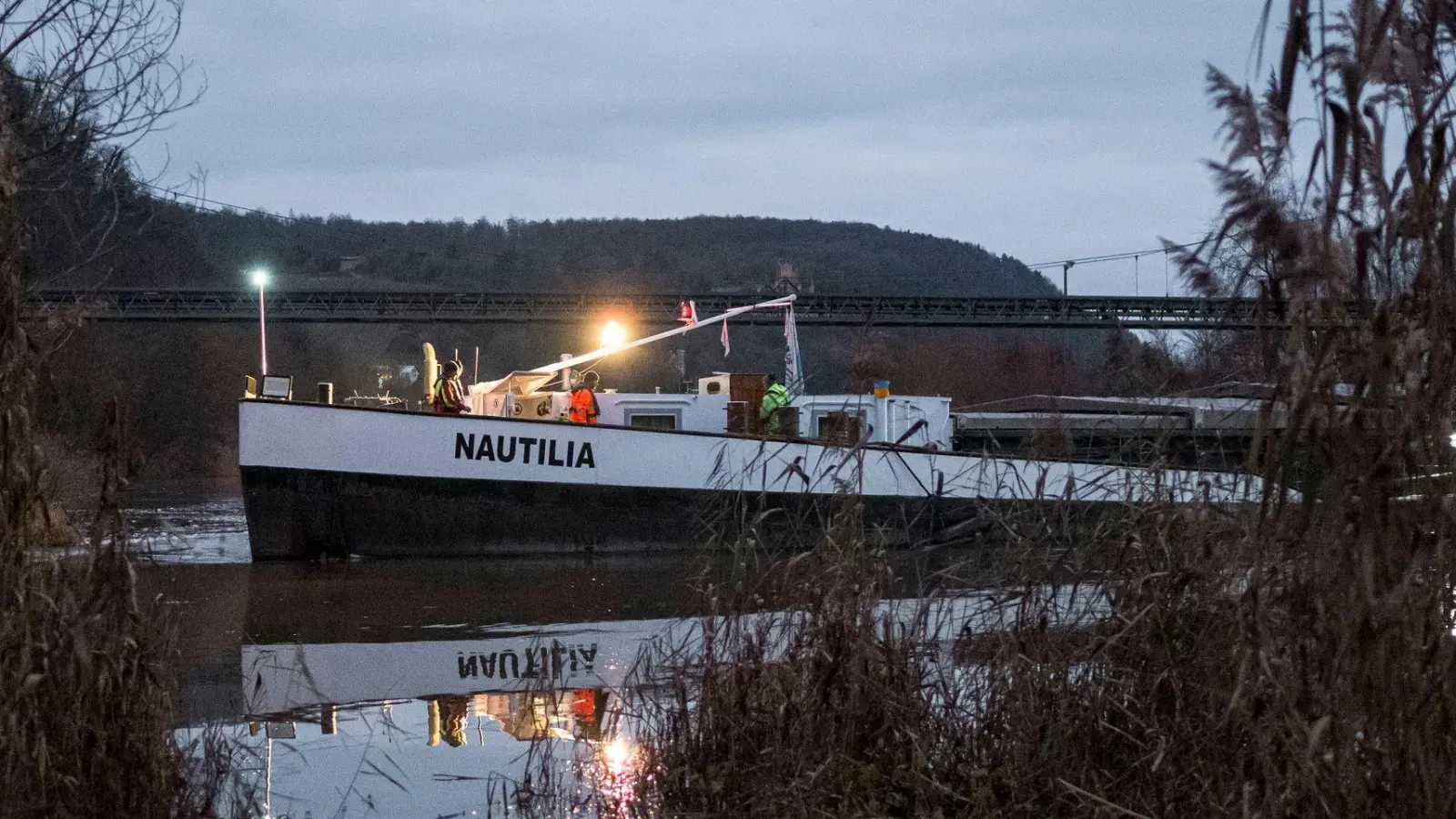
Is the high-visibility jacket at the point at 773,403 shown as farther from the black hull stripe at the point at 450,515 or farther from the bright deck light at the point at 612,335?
the bright deck light at the point at 612,335

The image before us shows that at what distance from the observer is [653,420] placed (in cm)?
1759

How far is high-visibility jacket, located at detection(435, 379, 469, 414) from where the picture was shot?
632 inches

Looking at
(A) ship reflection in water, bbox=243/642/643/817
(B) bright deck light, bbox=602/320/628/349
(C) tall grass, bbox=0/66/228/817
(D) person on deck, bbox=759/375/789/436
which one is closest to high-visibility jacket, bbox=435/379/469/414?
(B) bright deck light, bbox=602/320/628/349

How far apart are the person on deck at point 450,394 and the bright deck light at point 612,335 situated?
8.29 ft

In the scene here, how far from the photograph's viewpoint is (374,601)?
455 inches

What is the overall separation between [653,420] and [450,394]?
2579 millimetres

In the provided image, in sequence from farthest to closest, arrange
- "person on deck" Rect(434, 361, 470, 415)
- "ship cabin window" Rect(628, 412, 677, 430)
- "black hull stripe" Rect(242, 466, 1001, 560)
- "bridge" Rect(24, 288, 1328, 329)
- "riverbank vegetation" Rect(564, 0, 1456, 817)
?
"bridge" Rect(24, 288, 1328, 329) → "ship cabin window" Rect(628, 412, 677, 430) → "person on deck" Rect(434, 361, 470, 415) → "black hull stripe" Rect(242, 466, 1001, 560) → "riverbank vegetation" Rect(564, 0, 1456, 817)

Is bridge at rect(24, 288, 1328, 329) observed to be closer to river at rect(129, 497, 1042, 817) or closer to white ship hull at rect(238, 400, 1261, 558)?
white ship hull at rect(238, 400, 1261, 558)

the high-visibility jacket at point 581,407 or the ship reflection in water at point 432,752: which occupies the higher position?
the high-visibility jacket at point 581,407

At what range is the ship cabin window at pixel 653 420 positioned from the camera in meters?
17.5

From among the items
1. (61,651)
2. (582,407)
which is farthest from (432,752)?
(582,407)

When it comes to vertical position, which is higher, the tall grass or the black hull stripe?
the tall grass

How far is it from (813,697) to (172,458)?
51.7 meters

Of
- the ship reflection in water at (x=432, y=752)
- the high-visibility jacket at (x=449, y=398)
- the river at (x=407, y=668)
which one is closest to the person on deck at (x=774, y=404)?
the river at (x=407, y=668)
